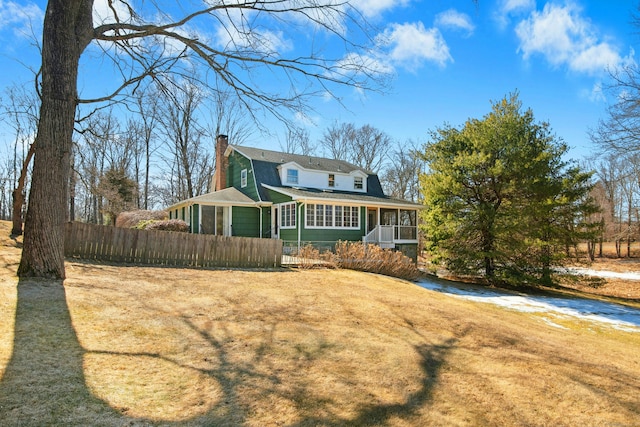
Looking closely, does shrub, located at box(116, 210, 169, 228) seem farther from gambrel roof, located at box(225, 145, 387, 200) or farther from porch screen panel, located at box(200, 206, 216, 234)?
gambrel roof, located at box(225, 145, 387, 200)

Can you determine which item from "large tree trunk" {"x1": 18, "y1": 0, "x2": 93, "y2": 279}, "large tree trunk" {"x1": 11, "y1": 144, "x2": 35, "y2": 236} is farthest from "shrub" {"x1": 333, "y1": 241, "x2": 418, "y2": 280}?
"large tree trunk" {"x1": 11, "y1": 144, "x2": 35, "y2": 236}

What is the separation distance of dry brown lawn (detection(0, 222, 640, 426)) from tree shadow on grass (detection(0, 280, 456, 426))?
0.6 inches

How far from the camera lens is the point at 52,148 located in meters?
6.95

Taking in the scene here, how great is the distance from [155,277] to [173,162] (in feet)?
96.7

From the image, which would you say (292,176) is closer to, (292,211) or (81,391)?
(292,211)

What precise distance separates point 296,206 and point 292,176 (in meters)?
4.49

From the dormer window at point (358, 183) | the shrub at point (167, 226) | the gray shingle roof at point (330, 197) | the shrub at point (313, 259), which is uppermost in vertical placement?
the dormer window at point (358, 183)

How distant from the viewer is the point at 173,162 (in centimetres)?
3572

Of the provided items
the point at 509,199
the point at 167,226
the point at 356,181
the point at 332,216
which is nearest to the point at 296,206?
the point at 332,216

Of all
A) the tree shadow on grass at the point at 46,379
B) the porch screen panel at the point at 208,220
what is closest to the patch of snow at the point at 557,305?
the porch screen panel at the point at 208,220

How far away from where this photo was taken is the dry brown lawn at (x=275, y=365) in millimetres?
3045

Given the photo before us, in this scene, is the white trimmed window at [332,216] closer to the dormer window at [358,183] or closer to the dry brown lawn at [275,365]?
the dormer window at [358,183]

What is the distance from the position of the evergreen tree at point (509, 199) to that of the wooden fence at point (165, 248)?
9.18 meters

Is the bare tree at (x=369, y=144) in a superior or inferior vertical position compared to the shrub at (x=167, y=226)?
superior
